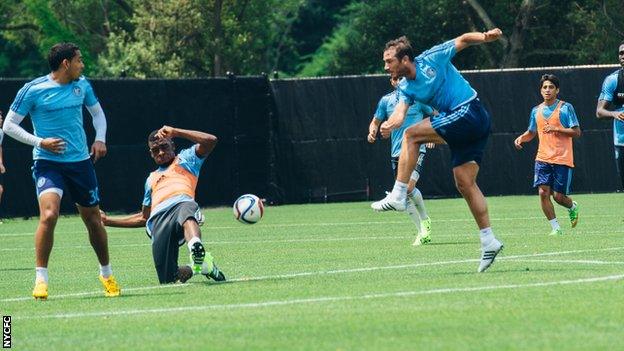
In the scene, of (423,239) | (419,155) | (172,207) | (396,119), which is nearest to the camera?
(172,207)

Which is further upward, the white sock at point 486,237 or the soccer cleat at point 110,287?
the white sock at point 486,237

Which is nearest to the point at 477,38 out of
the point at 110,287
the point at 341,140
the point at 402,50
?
the point at 402,50

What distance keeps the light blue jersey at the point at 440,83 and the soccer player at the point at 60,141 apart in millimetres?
2869

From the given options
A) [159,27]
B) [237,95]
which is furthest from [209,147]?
[159,27]

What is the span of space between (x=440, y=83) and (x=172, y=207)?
→ 2597mm

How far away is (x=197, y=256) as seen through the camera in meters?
12.7

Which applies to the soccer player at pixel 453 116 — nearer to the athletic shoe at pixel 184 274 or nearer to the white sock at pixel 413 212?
the athletic shoe at pixel 184 274

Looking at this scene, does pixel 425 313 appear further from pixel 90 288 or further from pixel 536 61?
pixel 536 61

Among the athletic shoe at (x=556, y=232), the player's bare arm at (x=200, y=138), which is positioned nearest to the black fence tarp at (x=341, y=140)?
the athletic shoe at (x=556, y=232)

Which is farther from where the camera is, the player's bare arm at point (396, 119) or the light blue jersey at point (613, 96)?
the light blue jersey at point (613, 96)

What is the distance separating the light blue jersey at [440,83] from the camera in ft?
43.7

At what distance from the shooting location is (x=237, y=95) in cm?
3069

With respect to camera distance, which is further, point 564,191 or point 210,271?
point 564,191

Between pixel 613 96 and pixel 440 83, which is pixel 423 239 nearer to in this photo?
pixel 613 96
